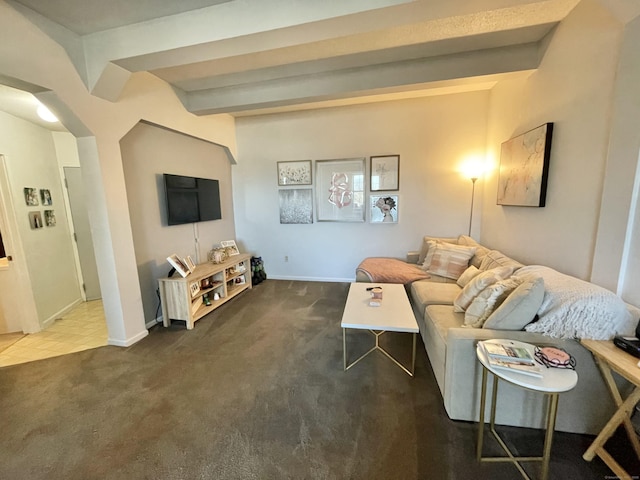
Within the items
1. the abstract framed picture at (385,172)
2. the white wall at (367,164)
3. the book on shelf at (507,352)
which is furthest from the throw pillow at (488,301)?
the abstract framed picture at (385,172)

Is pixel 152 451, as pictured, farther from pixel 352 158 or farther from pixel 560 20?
pixel 560 20

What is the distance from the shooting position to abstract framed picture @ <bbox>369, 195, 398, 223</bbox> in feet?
13.4

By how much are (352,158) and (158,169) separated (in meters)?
2.70

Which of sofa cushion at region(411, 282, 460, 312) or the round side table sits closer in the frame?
the round side table

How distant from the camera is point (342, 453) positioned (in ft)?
4.80

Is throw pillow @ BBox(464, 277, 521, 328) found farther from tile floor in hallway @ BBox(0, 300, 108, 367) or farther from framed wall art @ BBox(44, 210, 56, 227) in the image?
framed wall art @ BBox(44, 210, 56, 227)

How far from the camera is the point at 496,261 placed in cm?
258

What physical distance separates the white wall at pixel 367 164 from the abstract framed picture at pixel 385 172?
0.26 ft

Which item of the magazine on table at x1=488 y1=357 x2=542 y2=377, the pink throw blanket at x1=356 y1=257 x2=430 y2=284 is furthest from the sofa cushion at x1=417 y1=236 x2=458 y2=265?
the magazine on table at x1=488 y1=357 x2=542 y2=377

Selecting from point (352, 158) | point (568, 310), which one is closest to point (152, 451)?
point (568, 310)

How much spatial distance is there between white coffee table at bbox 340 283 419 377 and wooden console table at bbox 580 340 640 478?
36.5 inches

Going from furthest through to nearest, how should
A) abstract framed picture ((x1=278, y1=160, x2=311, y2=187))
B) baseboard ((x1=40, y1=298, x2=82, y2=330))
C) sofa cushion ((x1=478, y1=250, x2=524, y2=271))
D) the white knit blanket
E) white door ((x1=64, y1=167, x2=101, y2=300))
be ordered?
abstract framed picture ((x1=278, y1=160, x2=311, y2=187)) < white door ((x1=64, y1=167, x2=101, y2=300)) < baseboard ((x1=40, y1=298, x2=82, y2=330)) < sofa cushion ((x1=478, y1=250, x2=524, y2=271)) < the white knit blanket

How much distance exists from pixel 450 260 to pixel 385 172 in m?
1.66

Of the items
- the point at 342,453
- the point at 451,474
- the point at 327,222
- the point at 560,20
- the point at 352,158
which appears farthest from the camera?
the point at 327,222
